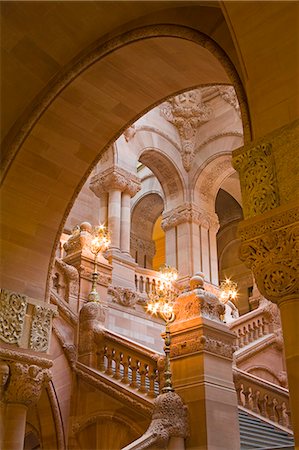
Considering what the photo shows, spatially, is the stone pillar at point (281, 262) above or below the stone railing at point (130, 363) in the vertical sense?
below

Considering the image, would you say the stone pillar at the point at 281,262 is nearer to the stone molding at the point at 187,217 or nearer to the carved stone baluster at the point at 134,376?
the carved stone baluster at the point at 134,376

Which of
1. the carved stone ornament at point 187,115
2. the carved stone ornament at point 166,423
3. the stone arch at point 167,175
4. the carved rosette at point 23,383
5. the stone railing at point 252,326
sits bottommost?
the carved stone ornament at point 166,423

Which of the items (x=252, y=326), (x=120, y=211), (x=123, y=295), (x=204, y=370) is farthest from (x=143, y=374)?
(x=120, y=211)

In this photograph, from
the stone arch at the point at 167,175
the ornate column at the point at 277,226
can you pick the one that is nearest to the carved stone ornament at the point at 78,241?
the stone arch at the point at 167,175

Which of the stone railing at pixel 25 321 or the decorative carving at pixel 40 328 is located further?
the decorative carving at pixel 40 328

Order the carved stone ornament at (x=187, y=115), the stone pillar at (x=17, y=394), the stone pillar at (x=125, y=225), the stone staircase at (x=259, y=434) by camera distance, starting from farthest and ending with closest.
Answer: the carved stone ornament at (x=187, y=115)
the stone pillar at (x=125, y=225)
the stone staircase at (x=259, y=434)
the stone pillar at (x=17, y=394)

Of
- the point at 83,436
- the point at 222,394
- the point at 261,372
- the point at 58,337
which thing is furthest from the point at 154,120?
the point at 222,394

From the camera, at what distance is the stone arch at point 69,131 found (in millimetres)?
7535

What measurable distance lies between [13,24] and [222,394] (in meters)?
5.44

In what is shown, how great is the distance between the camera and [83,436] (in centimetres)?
1054

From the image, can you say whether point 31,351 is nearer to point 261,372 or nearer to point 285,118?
point 285,118

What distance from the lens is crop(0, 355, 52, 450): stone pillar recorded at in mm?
7406

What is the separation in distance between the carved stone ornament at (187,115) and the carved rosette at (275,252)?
51.2 ft

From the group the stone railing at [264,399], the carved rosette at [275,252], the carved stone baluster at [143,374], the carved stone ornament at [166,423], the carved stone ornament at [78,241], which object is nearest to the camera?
the carved rosette at [275,252]
